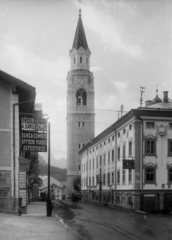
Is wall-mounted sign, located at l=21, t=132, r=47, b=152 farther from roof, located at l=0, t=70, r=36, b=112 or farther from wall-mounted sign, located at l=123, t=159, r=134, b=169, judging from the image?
wall-mounted sign, located at l=123, t=159, r=134, b=169

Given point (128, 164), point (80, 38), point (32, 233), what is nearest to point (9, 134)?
point (32, 233)

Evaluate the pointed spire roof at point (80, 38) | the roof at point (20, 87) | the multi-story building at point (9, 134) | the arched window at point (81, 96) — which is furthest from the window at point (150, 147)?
the pointed spire roof at point (80, 38)

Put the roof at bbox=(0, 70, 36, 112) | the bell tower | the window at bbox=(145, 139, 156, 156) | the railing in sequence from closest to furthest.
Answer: the railing, the roof at bbox=(0, 70, 36, 112), the window at bbox=(145, 139, 156, 156), the bell tower

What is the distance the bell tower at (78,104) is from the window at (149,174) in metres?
67.8

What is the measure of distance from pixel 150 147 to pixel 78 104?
75.3 m

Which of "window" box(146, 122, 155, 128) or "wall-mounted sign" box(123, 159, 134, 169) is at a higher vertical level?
"window" box(146, 122, 155, 128)

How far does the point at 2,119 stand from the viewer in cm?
2669

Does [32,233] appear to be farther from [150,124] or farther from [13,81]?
[150,124]

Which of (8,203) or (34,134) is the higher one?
(34,134)

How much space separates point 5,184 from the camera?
2627 cm

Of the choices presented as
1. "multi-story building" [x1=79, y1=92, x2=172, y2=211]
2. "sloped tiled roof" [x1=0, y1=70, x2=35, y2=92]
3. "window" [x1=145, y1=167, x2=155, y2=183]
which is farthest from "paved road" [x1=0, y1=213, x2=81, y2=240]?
"window" [x1=145, y1=167, x2=155, y2=183]

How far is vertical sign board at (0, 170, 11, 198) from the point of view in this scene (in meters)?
26.1

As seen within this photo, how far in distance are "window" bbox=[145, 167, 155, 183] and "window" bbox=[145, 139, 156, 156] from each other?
1.62 meters

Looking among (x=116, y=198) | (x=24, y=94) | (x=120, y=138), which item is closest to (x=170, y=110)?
(x=120, y=138)
